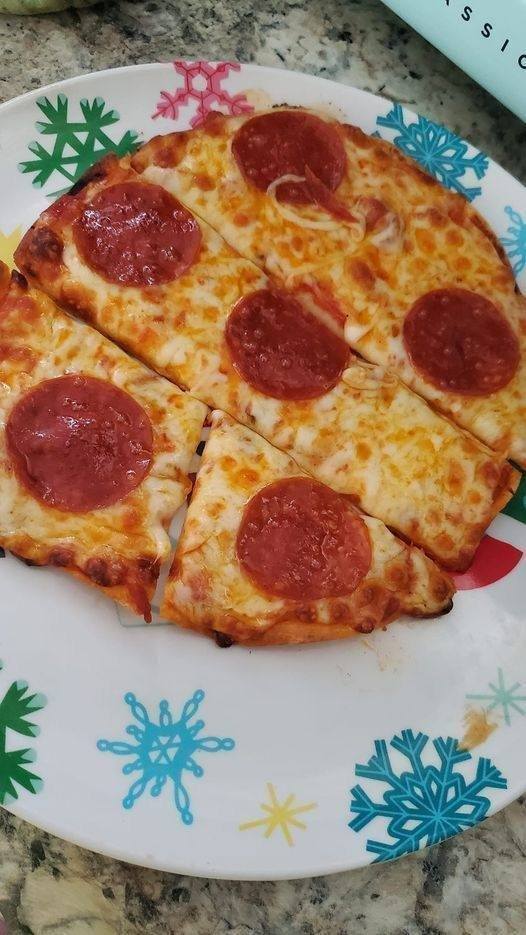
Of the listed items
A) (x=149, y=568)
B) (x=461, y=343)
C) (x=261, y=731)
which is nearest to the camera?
(x=261, y=731)

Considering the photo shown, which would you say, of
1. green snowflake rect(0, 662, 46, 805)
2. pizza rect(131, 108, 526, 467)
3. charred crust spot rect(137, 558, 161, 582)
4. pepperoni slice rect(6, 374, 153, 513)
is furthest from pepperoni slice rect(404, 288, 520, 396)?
green snowflake rect(0, 662, 46, 805)

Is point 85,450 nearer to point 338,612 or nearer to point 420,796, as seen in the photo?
point 338,612

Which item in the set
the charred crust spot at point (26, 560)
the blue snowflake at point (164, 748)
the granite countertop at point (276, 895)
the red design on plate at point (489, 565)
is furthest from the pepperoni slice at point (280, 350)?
the granite countertop at point (276, 895)

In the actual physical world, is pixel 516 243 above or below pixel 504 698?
above

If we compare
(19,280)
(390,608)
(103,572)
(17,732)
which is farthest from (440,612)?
(19,280)

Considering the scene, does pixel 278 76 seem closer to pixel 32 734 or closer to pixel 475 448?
pixel 475 448

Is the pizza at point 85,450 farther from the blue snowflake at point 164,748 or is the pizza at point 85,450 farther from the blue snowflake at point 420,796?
the blue snowflake at point 420,796

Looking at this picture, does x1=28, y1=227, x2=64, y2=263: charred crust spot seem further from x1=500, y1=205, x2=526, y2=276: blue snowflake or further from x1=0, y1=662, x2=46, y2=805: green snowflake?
x1=500, y1=205, x2=526, y2=276: blue snowflake
